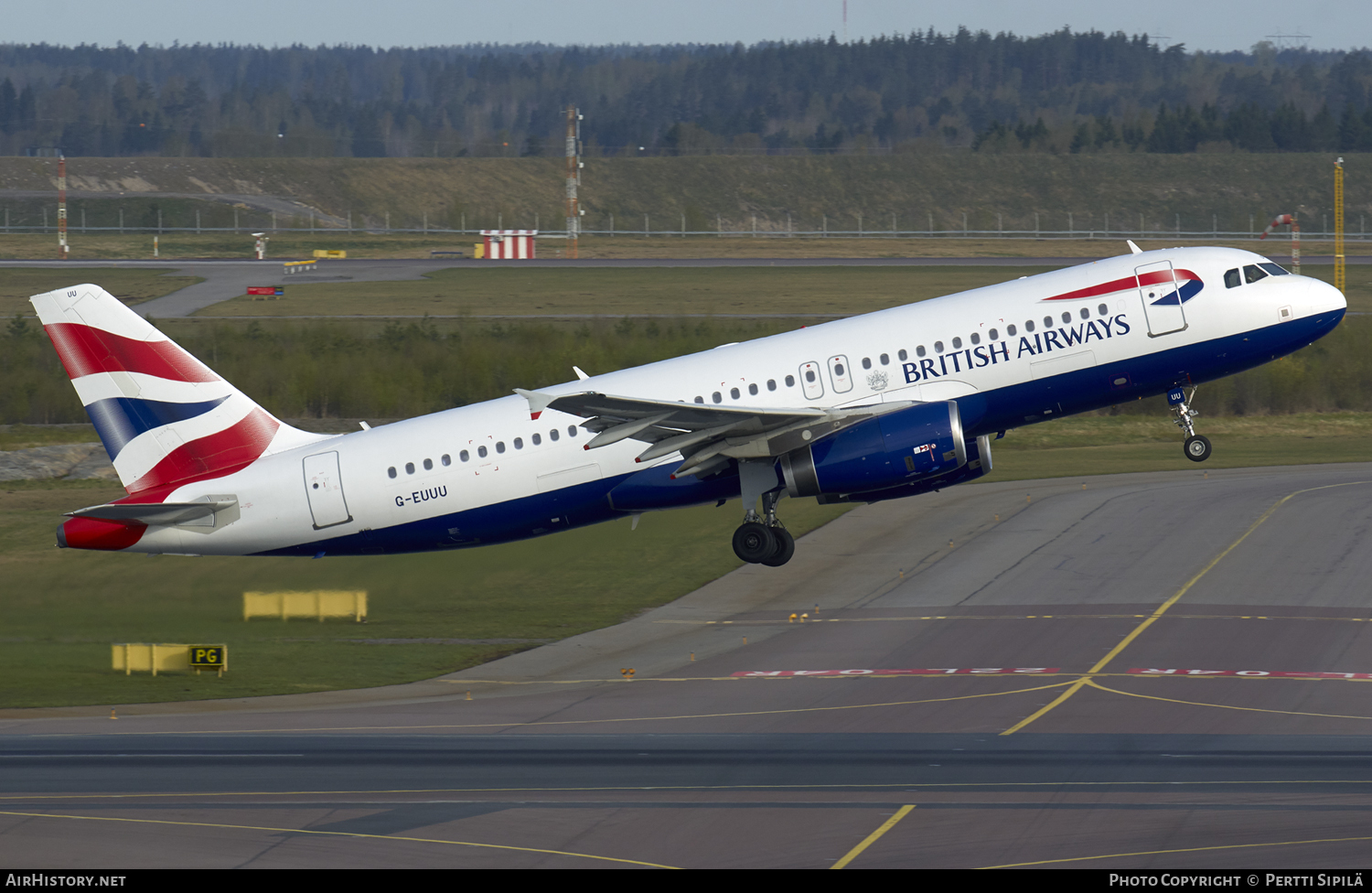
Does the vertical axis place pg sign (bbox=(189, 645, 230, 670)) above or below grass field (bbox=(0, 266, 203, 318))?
below

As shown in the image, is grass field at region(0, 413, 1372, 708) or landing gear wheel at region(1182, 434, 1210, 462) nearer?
landing gear wheel at region(1182, 434, 1210, 462)

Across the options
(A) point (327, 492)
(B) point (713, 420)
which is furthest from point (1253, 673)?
(A) point (327, 492)

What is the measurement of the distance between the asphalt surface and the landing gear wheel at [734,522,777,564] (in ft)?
301

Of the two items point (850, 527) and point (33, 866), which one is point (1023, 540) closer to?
point (850, 527)

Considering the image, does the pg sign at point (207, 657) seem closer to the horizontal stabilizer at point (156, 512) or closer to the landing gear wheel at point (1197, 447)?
the horizontal stabilizer at point (156, 512)

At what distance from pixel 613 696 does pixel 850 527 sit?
25.6 metres

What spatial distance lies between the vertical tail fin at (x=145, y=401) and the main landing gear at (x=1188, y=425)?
76.3ft

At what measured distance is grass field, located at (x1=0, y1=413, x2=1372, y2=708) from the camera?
4409 cm

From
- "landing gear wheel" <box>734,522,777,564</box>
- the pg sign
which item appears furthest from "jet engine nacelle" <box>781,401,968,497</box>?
the pg sign

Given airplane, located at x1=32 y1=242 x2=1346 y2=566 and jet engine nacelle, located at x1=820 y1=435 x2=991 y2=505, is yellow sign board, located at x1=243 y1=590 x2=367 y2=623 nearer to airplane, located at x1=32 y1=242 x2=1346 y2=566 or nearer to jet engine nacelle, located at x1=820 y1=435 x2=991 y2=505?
airplane, located at x1=32 y1=242 x2=1346 y2=566

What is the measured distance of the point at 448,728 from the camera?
125 ft

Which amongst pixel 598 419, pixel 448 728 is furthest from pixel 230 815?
pixel 598 419

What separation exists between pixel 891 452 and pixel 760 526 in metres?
4.42

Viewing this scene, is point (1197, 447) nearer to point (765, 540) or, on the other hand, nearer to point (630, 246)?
point (765, 540)
